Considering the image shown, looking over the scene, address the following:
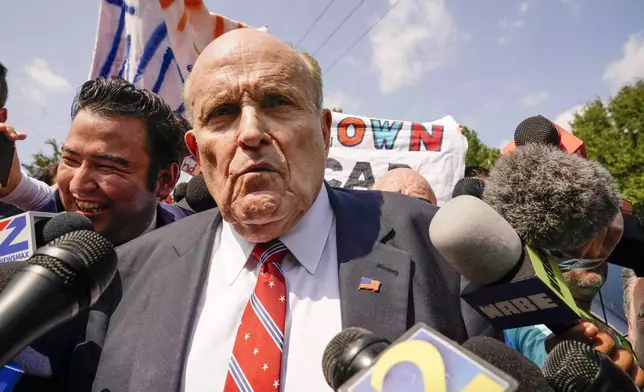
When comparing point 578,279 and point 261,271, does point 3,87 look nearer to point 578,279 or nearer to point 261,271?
point 261,271

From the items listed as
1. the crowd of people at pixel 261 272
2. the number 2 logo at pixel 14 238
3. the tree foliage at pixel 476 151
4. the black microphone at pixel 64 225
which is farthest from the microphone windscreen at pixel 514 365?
the tree foliage at pixel 476 151

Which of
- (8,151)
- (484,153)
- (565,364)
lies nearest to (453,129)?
(8,151)

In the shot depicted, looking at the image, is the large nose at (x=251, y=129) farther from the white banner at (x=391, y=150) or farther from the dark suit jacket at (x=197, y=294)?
the white banner at (x=391, y=150)

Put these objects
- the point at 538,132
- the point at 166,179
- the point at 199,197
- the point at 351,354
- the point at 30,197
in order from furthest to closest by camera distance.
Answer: the point at 199,197
the point at 30,197
the point at 166,179
the point at 538,132
the point at 351,354

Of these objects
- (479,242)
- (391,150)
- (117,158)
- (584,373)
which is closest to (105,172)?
(117,158)

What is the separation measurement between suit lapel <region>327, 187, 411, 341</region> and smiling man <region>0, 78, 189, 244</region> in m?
0.99

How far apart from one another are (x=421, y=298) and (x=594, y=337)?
0.67 m

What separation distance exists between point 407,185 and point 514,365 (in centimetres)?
278

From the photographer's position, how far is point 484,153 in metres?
33.1

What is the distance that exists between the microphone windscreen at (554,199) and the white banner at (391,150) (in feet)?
13.1

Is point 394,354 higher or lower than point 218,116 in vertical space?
lower

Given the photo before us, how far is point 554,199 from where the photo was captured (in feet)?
2.97

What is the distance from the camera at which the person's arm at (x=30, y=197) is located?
102 inches

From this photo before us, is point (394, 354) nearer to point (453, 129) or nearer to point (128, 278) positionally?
point (128, 278)
